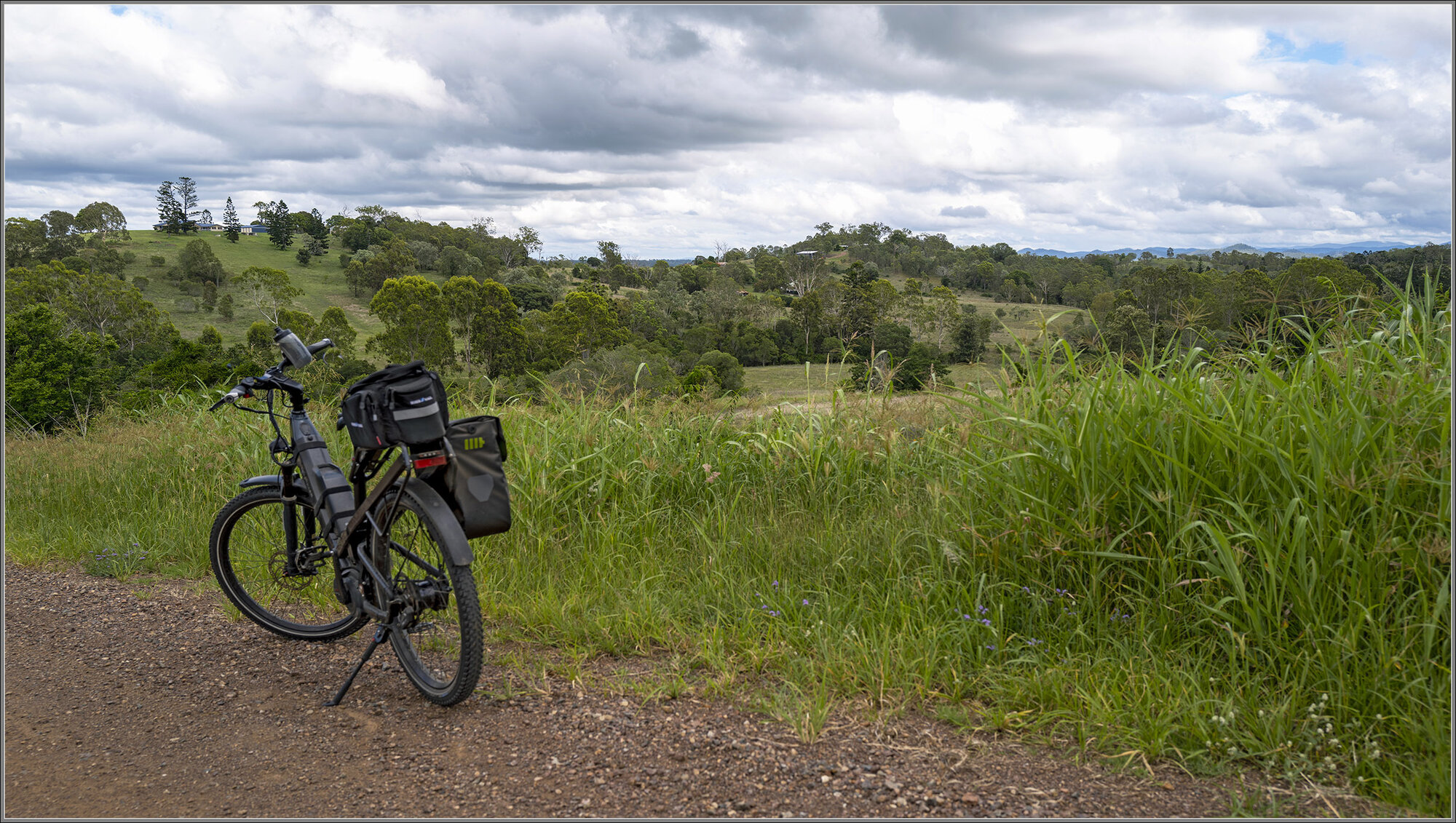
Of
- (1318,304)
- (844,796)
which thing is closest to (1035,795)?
(844,796)

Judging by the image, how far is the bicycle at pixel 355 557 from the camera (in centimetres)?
279

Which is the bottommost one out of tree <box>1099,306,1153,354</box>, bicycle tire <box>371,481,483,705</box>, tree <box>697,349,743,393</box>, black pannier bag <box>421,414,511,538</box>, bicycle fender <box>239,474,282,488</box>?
tree <box>697,349,743,393</box>

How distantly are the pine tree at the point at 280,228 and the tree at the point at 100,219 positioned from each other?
11505mm

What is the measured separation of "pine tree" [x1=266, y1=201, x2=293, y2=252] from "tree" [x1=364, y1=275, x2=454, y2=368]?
88.6 ft

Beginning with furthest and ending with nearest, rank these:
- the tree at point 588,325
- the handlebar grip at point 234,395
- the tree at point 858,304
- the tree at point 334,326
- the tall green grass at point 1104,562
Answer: the tree at point 588,325 → the tree at point 334,326 → the tree at point 858,304 → the handlebar grip at point 234,395 → the tall green grass at point 1104,562

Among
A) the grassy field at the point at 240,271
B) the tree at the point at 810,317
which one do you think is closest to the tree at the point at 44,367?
the grassy field at the point at 240,271

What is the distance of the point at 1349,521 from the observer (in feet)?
8.55

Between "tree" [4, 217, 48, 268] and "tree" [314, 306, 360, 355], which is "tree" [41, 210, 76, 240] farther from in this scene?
"tree" [314, 306, 360, 355]

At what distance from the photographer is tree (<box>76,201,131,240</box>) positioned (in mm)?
59438

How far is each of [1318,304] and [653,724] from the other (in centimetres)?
327

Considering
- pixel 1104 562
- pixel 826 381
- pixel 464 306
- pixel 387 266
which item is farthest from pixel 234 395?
pixel 387 266

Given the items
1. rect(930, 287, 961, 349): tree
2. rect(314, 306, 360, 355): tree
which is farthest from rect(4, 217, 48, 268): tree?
rect(930, 287, 961, 349): tree

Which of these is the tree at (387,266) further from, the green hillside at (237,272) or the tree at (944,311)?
the tree at (944,311)

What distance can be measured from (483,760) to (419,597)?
61cm
